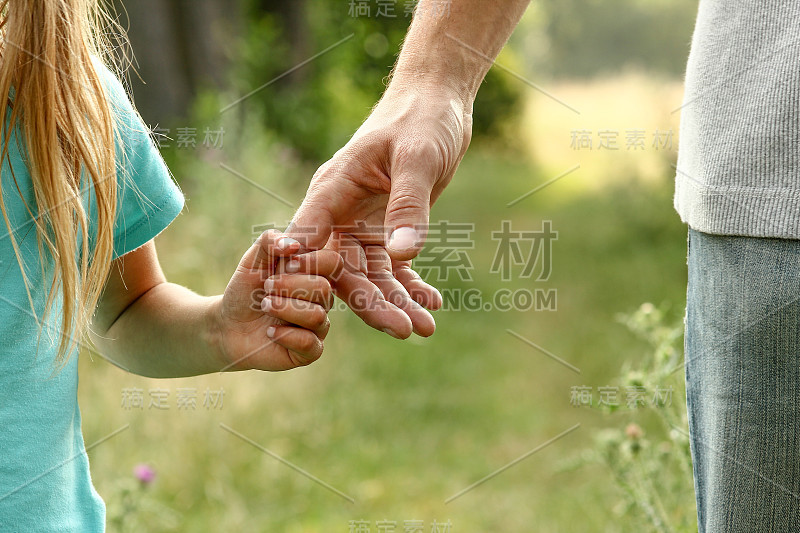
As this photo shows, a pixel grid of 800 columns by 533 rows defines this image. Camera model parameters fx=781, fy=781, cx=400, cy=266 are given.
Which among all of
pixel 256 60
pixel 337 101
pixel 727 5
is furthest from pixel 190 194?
pixel 727 5

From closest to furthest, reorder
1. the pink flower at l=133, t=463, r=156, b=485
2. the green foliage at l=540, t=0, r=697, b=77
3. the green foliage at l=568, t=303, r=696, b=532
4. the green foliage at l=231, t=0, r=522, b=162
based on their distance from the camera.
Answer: the green foliage at l=568, t=303, r=696, b=532 < the pink flower at l=133, t=463, r=156, b=485 < the green foliage at l=231, t=0, r=522, b=162 < the green foliage at l=540, t=0, r=697, b=77

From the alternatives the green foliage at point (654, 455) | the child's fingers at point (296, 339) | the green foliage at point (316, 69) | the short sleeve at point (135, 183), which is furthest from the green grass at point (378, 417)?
the green foliage at point (316, 69)

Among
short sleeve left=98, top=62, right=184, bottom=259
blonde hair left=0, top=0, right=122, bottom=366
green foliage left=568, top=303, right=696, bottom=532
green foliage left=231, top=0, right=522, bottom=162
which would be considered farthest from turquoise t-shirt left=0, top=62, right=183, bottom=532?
green foliage left=231, top=0, right=522, bottom=162

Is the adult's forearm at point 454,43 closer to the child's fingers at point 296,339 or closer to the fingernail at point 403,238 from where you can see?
the fingernail at point 403,238

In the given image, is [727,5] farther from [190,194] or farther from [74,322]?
[190,194]

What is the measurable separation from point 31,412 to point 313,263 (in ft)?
1.47

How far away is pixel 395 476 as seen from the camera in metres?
→ 3.42

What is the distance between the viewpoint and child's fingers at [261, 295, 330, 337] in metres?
1.19

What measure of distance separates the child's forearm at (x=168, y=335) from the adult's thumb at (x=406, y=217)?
0.34 metres

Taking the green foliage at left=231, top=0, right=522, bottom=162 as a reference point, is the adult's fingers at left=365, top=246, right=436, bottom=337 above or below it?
below

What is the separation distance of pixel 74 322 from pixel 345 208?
1.48 feet

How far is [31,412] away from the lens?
3.49ft

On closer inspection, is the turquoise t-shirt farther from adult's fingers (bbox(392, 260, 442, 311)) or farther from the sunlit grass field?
the sunlit grass field

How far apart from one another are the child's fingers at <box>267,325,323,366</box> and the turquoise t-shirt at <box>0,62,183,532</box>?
0.30 m
